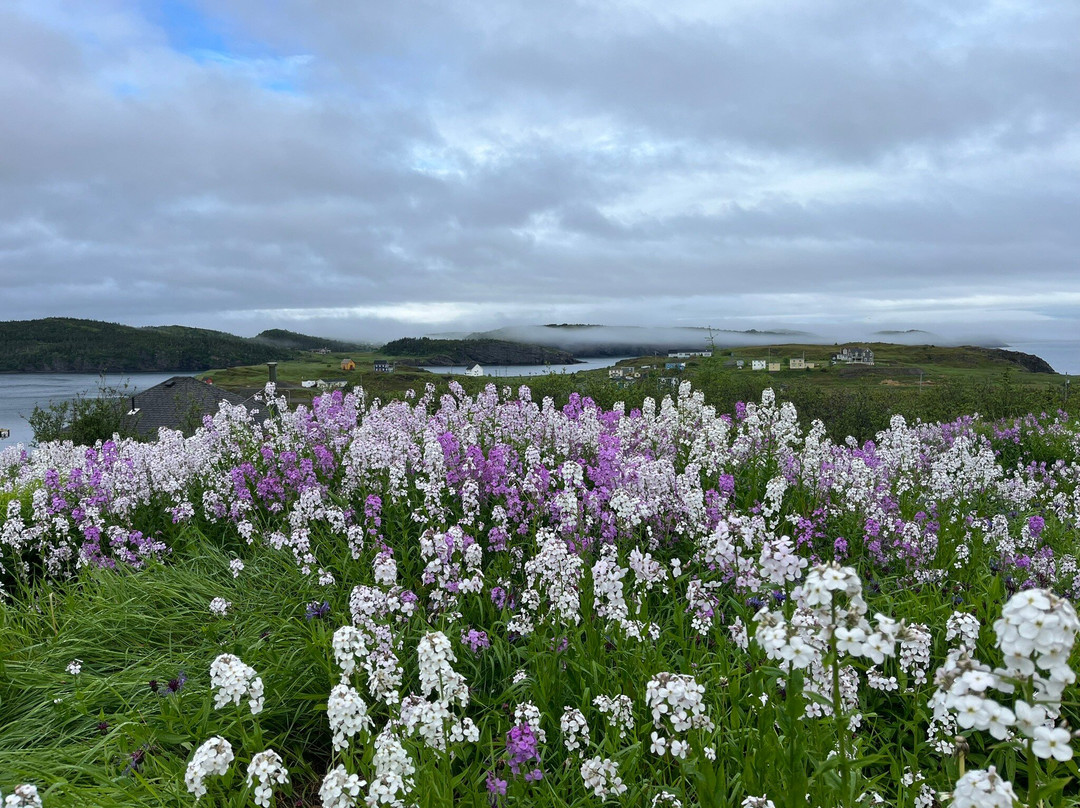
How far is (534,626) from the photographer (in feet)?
17.5

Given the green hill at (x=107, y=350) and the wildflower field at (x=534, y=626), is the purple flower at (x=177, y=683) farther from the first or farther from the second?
the green hill at (x=107, y=350)

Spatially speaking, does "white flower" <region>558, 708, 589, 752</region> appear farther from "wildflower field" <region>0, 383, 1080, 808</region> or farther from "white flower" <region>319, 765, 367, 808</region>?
"white flower" <region>319, 765, 367, 808</region>

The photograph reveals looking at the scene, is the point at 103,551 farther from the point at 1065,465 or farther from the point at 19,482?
the point at 1065,465

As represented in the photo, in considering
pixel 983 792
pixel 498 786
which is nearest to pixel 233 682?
pixel 498 786

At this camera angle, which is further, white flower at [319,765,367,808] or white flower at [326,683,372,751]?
white flower at [326,683,372,751]

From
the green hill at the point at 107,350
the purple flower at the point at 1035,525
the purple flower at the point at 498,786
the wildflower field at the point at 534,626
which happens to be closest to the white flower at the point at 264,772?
the wildflower field at the point at 534,626

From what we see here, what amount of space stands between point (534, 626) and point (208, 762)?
8.84ft

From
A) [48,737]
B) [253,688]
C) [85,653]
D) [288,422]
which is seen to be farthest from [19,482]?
[253,688]

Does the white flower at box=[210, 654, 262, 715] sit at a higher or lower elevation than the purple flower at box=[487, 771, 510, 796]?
higher

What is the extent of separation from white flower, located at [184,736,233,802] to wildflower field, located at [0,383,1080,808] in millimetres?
15

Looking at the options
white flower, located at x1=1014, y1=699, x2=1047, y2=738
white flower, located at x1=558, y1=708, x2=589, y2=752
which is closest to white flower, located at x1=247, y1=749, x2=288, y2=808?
white flower, located at x1=558, y1=708, x2=589, y2=752

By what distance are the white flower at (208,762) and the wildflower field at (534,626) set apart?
0.01 m

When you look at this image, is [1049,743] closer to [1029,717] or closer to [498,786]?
[1029,717]

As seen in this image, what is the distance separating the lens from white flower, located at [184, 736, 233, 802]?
3.06 metres
